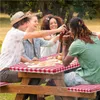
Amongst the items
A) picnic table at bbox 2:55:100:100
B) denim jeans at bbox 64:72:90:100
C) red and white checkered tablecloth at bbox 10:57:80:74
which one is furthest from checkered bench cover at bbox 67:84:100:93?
red and white checkered tablecloth at bbox 10:57:80:74

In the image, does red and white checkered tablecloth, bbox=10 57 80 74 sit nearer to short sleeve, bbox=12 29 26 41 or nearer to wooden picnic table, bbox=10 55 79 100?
wooden picnic table, bbox=10 55 79 100

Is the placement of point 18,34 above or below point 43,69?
above

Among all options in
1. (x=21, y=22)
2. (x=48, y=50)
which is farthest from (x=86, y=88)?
(x=48, y=50)

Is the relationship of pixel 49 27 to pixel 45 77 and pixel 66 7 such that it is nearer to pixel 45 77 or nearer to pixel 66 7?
pixel 45 77

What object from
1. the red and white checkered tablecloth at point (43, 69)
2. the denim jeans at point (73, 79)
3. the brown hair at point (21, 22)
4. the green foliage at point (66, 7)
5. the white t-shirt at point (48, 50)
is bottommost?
the green foliage at point (66, 7)

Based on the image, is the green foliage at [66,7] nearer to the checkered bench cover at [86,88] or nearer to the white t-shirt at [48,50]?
the white t-shirt at [48,50]

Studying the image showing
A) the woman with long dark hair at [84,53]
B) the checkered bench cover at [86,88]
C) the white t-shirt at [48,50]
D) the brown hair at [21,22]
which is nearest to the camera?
the checkered bench cover at [86,88]

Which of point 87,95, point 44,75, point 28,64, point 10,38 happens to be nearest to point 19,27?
point 10,38

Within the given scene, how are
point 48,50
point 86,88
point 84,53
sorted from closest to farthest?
1. point 86,88
2. point 84,53
3. point 48,50

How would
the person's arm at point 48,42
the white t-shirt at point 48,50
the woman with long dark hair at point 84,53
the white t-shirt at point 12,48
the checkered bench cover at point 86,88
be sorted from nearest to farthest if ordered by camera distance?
1. the checkered bench cover at point 86,88
2. the woman with long dark hair at point 84,53
3. the white t-shirt at point 12,48
4. the person's arm at point 48,42
5. the white t-shirt at point 48,50

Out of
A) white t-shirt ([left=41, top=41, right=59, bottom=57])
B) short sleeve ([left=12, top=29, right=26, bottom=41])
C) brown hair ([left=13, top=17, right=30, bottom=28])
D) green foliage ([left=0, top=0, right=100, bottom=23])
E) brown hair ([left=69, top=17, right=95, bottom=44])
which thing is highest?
brown hair ([left=69, top=17, right=95, bottom=44])

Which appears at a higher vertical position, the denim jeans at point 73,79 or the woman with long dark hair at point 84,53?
the woman with long dark hair at point 84,53

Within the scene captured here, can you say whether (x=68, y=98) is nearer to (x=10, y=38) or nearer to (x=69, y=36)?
(x=69, y=36)

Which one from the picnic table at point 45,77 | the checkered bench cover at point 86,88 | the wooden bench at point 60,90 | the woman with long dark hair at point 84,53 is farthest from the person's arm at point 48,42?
the checkered bench cover at point 86,88
